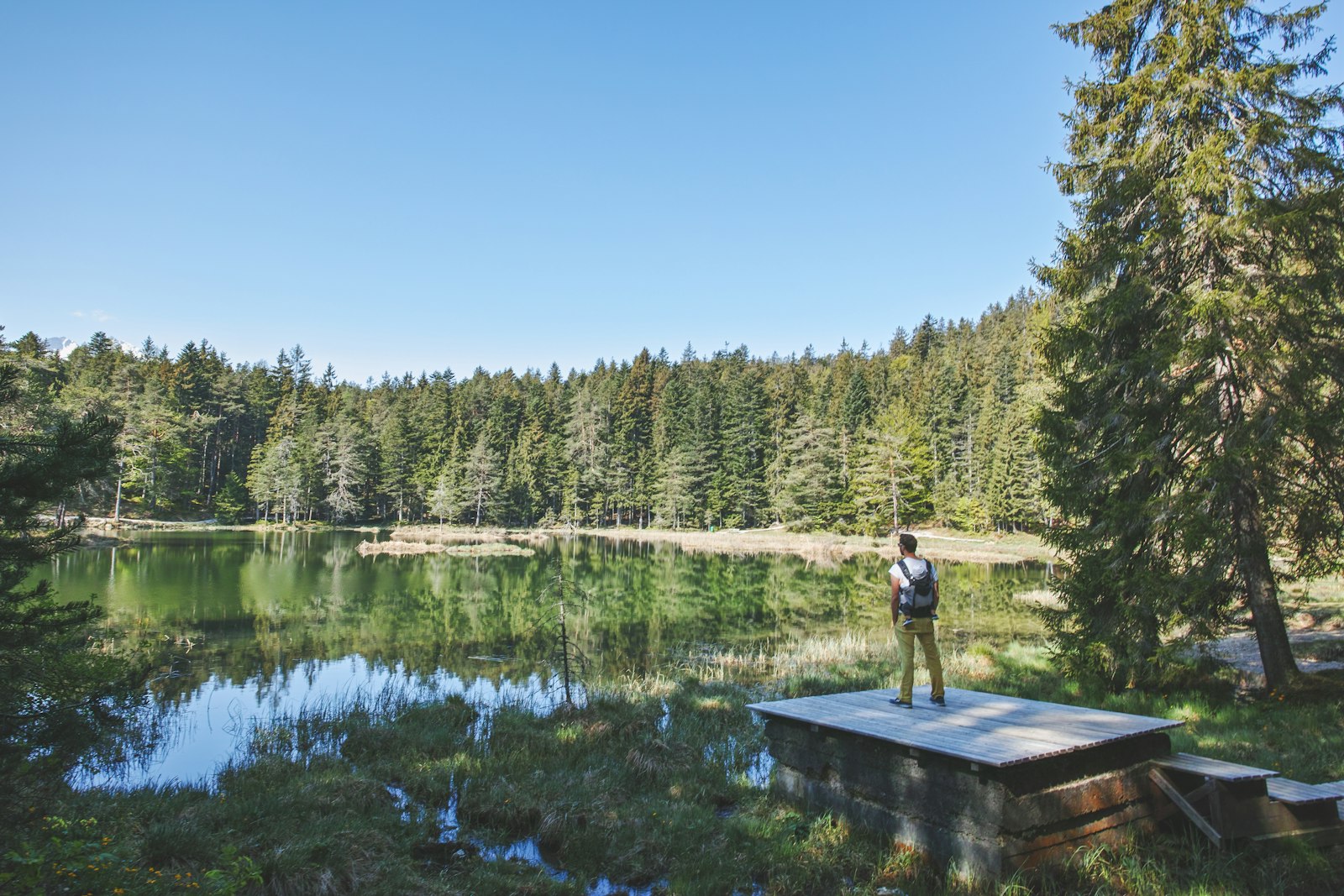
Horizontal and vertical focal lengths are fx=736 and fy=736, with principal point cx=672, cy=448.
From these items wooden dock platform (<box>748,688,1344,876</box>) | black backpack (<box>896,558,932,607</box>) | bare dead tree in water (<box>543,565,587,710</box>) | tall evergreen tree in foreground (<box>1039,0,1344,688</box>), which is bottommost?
bare dead tree in water (<box>543,565,587,710</box>)

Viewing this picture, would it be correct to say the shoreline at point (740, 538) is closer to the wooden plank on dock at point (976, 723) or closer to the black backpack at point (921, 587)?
the wooden plank on dock at point (976, 723)

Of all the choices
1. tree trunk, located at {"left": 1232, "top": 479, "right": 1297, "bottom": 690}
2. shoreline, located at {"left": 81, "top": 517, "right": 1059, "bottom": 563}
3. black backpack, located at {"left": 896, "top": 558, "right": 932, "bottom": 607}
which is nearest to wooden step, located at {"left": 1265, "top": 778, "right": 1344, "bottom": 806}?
black backpack, located at {"left": 896, "top": 558, "right": 932, "bottom": 607}

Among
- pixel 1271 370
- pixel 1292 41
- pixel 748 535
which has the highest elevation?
pixel 1292 41

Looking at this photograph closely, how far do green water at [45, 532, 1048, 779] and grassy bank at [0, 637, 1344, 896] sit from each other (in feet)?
8.09

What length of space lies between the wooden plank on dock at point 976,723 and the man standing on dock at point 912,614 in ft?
0.67

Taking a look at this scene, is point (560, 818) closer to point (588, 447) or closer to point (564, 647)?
point (564, 647)

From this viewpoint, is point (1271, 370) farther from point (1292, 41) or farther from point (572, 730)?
point (572, 730)

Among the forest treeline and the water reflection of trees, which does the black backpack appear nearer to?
the water reflection of trees

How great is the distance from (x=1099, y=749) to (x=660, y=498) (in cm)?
6871

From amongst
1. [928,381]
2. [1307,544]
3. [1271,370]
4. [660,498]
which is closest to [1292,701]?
[1307,544]

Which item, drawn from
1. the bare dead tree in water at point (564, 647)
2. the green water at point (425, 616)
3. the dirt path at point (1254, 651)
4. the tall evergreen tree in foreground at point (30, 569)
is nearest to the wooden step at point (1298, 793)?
the dirt path at point (1254, 651)

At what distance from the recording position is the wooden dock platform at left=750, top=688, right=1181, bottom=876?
543 centimetres

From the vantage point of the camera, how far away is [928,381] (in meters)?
81.8

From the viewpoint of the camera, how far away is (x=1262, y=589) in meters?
10.3
